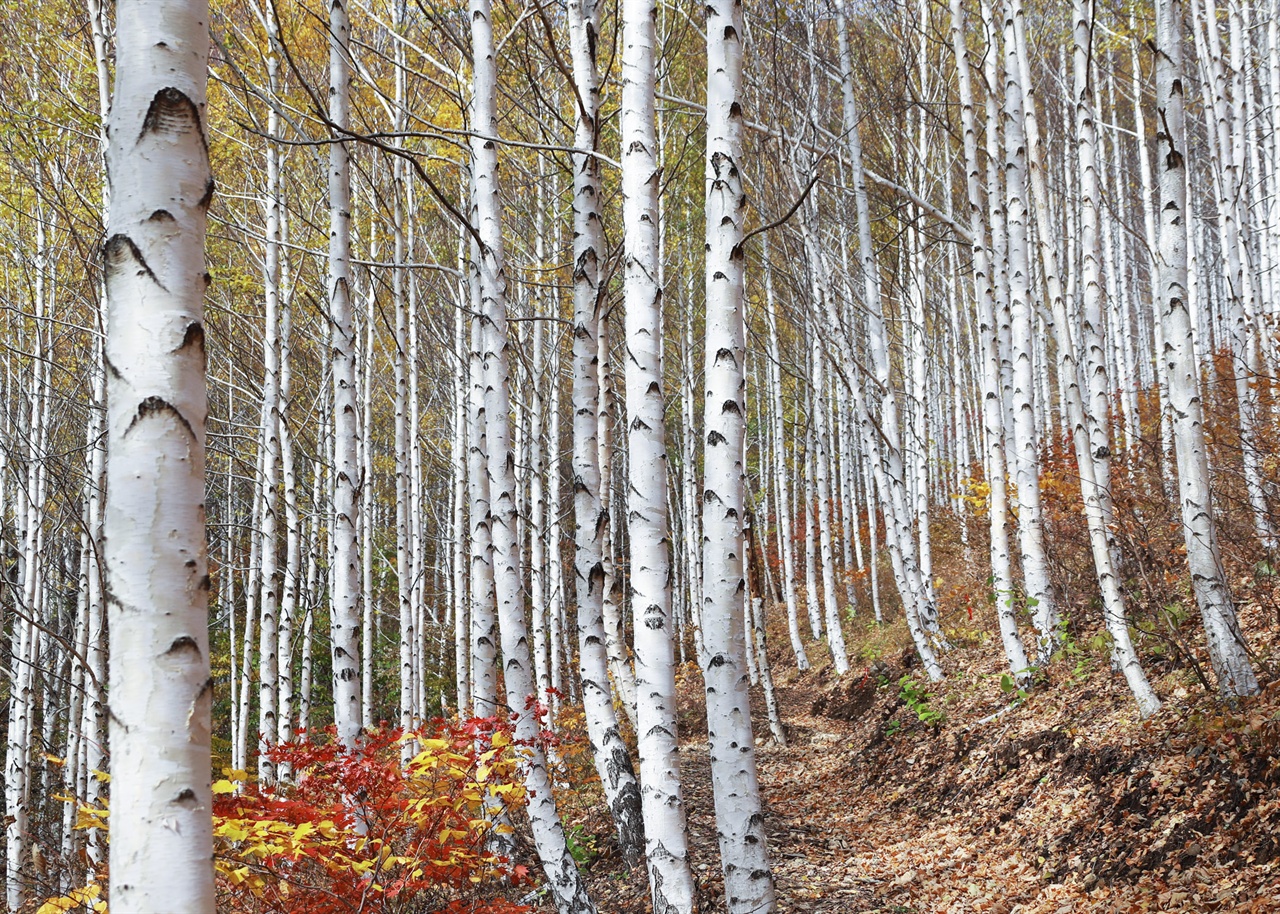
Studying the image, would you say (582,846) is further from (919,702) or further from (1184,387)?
(1184,387)

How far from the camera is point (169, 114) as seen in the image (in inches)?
59.1

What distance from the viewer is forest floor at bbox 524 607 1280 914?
13.1 ft

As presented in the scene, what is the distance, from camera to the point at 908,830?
248 inches

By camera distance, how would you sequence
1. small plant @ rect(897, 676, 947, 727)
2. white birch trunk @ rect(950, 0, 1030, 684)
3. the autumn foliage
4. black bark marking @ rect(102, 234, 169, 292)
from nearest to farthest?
black bark marking @ rect(102, 234, 169, 292) < the autumn foliage < white birch trunk @ rect(950, 0, 1030, 684) < small plant @ rect(897, 676, 947, 727)

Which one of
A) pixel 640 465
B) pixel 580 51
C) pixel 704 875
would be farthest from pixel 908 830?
pixel 580 51

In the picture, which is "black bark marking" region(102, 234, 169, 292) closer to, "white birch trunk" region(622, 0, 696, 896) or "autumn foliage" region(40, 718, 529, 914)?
"white birch trunk" region(622, 0, 696, 896)

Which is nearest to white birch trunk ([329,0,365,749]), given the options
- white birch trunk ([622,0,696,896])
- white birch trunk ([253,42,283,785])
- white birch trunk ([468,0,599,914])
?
white birch trunk ([468,0,599,914])

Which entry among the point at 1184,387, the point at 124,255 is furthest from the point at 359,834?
the point at 1184,387

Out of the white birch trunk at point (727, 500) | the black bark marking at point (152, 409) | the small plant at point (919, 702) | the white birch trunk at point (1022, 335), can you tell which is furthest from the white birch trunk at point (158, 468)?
the small plant at point (919, 702)

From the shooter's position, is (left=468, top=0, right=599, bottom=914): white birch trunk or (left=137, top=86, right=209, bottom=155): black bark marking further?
(left=468, top=0, right=599, bottom=914): white birch trunk

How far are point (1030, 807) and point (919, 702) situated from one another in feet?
10.2

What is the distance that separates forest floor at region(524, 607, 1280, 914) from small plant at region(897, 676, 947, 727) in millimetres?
21

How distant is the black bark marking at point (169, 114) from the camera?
58.7 inches

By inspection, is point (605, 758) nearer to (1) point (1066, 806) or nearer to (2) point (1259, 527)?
(1) point (1066, 806)
